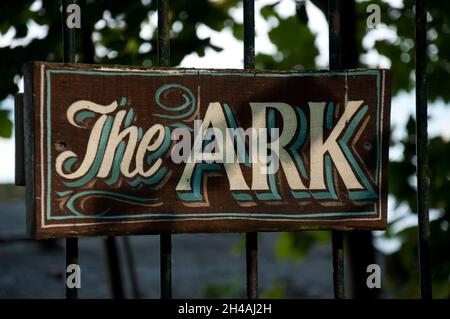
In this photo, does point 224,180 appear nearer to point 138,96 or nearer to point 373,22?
point 138,96

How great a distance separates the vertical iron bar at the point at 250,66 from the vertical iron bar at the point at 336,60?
1.00ft

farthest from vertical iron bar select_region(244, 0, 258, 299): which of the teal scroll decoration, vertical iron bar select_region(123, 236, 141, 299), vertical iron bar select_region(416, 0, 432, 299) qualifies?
vertical iron bar select_region(123, 236, 141, 299)

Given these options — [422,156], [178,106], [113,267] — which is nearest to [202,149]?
[178,106]

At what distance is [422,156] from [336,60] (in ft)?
1.66

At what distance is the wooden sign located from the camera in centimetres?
245

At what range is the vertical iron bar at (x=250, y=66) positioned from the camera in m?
2.63

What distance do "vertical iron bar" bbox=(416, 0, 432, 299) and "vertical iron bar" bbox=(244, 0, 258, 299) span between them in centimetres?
66

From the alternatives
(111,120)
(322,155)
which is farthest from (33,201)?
(322,155)

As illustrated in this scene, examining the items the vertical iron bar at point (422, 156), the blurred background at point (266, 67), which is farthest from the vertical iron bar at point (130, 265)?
the vertical iron bar at point (422, 156)

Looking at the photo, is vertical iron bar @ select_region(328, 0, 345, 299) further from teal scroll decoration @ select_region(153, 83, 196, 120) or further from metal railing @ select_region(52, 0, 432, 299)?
teal scroll decoration @ select_region(153, 83, 196, 120)

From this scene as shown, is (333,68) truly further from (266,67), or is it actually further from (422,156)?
(266,67)

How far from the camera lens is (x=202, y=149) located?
255 centimetres

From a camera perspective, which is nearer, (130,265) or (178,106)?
(178,106)

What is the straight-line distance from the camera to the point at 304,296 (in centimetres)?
797
